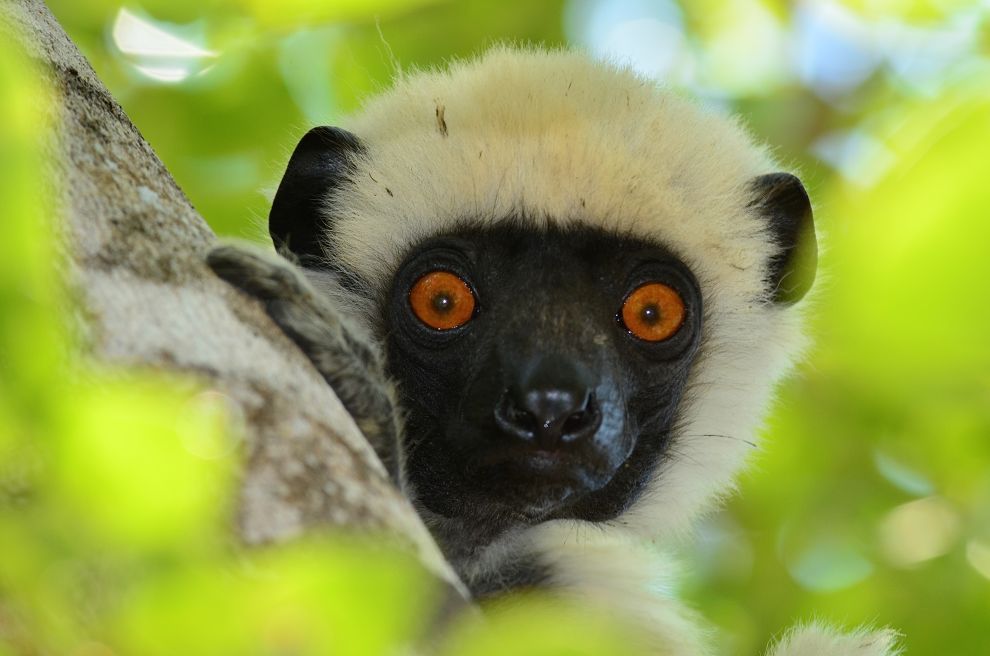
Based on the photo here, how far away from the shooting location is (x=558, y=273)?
10.7 ft

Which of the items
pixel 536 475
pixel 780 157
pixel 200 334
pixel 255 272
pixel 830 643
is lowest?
pixel 200 334

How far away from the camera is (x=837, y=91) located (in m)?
5.25

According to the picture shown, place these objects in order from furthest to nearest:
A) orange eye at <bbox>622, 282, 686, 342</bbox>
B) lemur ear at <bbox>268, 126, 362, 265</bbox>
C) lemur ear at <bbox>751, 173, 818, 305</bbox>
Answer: lemur ear at <bbox>751, 173, 818, 305</bbox> → lemur ear at <bbox>268, 126, 362, 265</bbox> → orange eye at <bbox>622, 282, 686, 342</bbox>

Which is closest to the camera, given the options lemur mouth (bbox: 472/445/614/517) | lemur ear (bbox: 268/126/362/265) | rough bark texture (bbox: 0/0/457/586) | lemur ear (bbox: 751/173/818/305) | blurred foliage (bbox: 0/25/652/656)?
blurred foliage (bbox: 0/25/652/656)

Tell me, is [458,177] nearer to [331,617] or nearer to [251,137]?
[251,137]

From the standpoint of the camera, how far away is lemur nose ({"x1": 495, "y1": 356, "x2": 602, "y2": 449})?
284 centimetres

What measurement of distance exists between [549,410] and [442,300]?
0.62 metres

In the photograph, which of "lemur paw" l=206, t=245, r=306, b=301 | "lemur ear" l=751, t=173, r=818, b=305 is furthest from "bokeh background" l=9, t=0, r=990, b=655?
"lemur paw" l=206, t=245, r=306, b=301

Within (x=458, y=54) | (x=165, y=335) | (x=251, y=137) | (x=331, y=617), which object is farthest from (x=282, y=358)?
(x=458, y=54)

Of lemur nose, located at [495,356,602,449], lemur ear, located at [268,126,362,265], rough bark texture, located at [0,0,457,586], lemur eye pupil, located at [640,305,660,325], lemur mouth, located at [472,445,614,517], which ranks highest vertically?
lemur ear, located at [268,126,362,265]

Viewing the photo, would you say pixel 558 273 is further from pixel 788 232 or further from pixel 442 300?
pixel 788 232

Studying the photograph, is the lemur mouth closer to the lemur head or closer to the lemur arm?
the lemur head

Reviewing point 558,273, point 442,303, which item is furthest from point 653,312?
point 442,303

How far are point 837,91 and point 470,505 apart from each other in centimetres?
308
